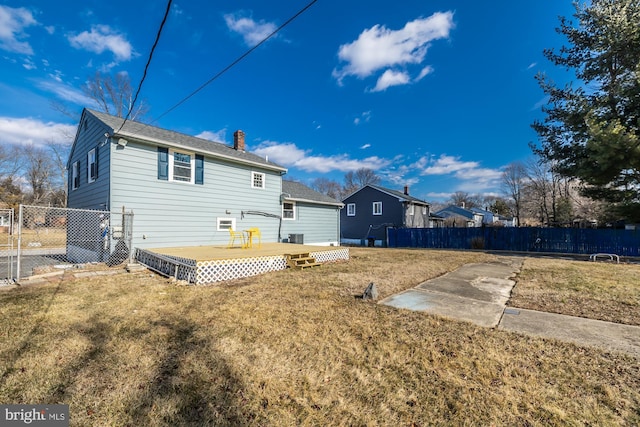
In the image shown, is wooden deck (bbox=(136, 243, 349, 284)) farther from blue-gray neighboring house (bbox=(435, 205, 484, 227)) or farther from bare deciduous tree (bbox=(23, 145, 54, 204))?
blue-gray neighboring house (bbox=(435, 205, 484, 227))

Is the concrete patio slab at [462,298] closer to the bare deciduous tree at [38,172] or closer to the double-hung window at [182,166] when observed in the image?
the double-hung window at [182,166]

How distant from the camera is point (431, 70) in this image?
50.9 ft

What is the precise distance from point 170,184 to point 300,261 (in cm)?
552

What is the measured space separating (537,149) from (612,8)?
635 cm

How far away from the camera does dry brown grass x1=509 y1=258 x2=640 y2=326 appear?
14.4ft

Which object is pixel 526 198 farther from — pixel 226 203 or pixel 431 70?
pixel 226 203

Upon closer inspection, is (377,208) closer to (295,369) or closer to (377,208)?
(377,208)

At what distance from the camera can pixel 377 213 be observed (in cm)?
2455

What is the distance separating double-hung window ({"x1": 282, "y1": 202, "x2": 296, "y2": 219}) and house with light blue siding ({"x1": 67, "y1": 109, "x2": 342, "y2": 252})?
0.13 metres

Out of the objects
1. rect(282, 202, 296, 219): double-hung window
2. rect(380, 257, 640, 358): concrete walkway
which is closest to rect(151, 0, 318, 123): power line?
rect(380, 257, 640, 358): concrete walkway

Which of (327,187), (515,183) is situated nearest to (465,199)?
(515,183)

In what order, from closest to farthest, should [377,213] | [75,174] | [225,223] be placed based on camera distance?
[225,223], [75,174], [377,213]

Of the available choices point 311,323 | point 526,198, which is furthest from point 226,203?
point 526,198

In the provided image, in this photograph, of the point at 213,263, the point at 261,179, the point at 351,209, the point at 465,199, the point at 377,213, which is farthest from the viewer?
the point at 465,199
